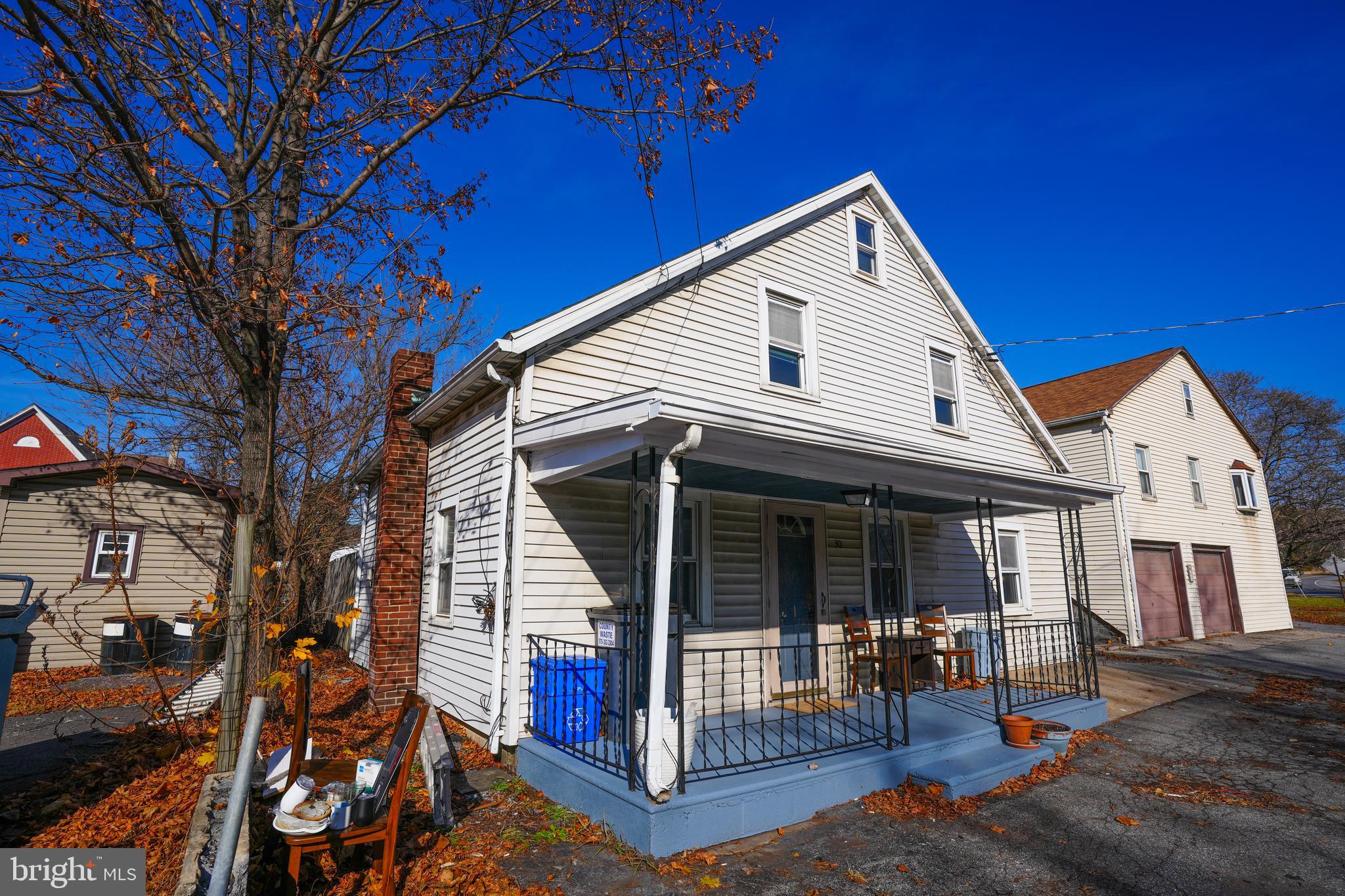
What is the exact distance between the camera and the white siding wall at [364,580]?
12.7 meters

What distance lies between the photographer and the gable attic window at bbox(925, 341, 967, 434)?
38.8 feet

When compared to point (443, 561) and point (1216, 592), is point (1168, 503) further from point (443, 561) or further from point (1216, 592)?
point (443, 561)

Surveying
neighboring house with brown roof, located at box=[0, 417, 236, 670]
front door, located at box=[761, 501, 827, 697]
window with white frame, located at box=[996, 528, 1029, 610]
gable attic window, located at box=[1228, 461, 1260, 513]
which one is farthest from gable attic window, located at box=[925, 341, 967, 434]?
gable attic window, located at box=[1228, 461, 1260, 513]

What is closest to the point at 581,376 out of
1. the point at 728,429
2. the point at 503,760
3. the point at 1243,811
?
the point at 728,429

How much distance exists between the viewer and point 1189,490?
19781mm

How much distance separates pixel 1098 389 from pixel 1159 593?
5758 mm

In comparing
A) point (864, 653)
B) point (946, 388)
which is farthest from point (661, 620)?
point (946, 388)

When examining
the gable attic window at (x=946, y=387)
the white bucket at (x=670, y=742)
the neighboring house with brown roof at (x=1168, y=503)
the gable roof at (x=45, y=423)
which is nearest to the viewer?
the white bucket at (x=670, y=742)

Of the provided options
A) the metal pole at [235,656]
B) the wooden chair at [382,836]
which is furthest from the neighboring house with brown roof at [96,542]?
the wooden chair at [382,836]

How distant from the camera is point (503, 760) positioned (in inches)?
266

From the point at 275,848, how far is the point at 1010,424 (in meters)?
12.7

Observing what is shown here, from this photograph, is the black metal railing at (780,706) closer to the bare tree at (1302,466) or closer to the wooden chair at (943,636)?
the wooden chair at (943,636)

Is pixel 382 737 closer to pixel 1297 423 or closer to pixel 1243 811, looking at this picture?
pixel 1243 811

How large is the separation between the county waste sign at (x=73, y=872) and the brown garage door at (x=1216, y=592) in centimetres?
2349
